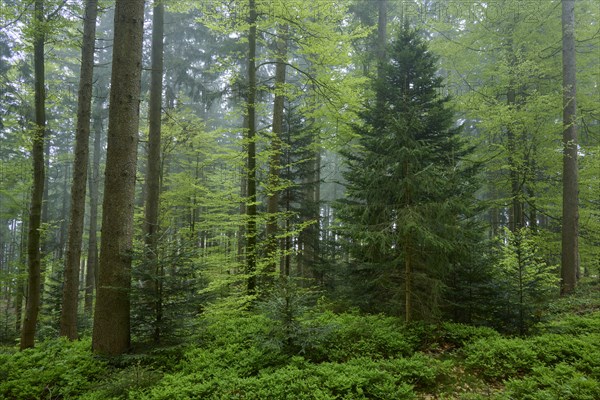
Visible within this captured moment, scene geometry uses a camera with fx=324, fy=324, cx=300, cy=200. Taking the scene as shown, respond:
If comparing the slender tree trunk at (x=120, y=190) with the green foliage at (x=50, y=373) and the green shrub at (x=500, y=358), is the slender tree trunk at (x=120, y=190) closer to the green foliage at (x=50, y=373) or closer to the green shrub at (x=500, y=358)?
the green foliage at (x=50, y=373)

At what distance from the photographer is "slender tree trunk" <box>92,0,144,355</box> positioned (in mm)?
5152

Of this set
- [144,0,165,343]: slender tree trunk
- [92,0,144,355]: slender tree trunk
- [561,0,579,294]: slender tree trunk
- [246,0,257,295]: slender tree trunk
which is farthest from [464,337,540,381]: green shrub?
[144,0,165,343]: slender tree trunk

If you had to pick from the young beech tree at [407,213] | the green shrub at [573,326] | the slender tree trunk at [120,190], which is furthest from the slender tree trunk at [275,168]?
the green shrub at [573,326]

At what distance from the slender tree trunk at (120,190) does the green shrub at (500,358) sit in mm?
5676

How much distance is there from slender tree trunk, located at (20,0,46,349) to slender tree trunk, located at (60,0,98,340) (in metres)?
0.68

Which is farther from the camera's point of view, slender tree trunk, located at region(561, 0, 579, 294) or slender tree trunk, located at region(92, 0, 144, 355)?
slender tree trunk, located at region(561, 0, 579, 294)

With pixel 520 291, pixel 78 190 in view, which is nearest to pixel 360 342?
pixel 520 291

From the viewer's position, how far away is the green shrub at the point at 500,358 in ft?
16.4

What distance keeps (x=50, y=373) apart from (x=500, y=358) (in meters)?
6.95

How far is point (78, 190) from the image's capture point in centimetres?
822

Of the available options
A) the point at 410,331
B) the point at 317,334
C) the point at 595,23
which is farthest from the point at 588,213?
the point at 317,334

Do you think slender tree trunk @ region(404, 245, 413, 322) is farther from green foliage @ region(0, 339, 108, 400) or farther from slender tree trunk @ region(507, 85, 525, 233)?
slender tree trunk @ region(507, 85, 525, 233)

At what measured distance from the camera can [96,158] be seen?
20516 mm

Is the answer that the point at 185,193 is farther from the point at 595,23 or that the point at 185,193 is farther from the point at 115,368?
the point at 595,23
